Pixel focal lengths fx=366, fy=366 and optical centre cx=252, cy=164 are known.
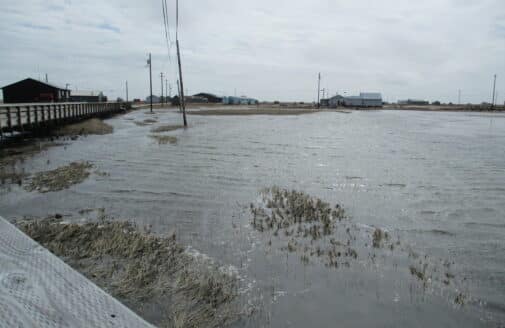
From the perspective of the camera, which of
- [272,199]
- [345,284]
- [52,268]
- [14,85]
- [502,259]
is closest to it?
[52,268]

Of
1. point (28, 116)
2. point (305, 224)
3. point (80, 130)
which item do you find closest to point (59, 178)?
point (305, 224)

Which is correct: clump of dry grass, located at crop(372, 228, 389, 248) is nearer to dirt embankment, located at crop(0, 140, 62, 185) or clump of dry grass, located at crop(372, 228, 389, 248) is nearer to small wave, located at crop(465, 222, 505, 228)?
small wave, located at crop(465, 222, 505, 228)

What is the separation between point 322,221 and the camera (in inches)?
341

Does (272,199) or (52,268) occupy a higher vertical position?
(52,268)

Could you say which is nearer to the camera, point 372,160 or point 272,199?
point 272,199

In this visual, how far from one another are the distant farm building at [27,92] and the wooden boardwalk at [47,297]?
211 ft

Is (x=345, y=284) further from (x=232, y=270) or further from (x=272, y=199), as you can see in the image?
(x=272, y=199)

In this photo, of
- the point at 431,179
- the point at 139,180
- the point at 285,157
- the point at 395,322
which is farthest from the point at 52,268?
the point at 285,157

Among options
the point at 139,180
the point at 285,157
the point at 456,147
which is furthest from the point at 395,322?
the point at 456,147

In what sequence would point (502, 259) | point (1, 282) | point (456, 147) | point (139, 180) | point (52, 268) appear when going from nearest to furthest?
point (1, 282)
point (52, 268)
point (502, 259)
point (139, 180)
point (456, 147)

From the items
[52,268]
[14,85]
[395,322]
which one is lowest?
[395,322]

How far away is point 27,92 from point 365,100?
109 meters

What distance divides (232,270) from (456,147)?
22.1 metres

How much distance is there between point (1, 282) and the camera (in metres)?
2.68
